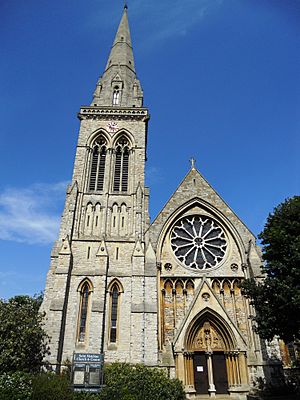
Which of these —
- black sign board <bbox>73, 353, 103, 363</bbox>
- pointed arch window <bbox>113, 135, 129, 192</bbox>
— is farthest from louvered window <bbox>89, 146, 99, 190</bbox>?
black sign board <bbox>73, 353, 103, 363</bbox>

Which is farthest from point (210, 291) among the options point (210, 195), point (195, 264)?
point (210, 195)

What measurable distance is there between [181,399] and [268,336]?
5.00 meters

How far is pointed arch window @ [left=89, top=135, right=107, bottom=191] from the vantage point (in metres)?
24.6

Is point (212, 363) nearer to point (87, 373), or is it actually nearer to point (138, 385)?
point (138, 385)

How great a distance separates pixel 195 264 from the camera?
2152cm

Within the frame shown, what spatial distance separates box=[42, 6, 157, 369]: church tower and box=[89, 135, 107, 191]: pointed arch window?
0.02 metres

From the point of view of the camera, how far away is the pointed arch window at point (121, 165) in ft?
80.9

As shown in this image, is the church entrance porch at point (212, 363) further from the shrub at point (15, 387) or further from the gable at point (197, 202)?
the shrub at point (15, 387)

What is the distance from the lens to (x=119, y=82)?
30.4 metres

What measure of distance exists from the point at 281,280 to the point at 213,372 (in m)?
8.27

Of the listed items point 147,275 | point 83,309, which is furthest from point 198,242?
point 83,309

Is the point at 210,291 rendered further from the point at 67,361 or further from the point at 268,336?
the point at 67,361

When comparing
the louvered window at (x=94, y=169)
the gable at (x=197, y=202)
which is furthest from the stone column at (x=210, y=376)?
the louvered window at (x=94, y=169)

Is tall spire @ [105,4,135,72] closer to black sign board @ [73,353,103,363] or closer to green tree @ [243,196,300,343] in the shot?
green tree @ [243,196,300,343]
